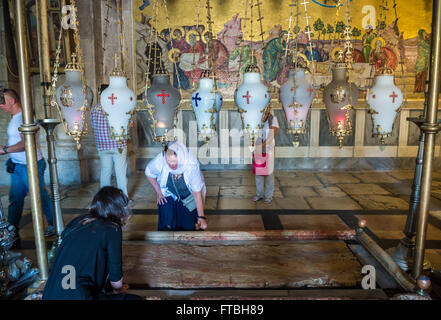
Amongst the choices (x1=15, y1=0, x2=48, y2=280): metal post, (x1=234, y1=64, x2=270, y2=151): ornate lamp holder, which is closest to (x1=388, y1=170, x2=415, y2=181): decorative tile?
(x1=234, y1=64, x2=270, y2=151): ornate lamp holder

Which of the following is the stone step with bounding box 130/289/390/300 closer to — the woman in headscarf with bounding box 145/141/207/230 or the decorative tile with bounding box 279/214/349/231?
the woman in headscarf with bounding box 145/141/207/230

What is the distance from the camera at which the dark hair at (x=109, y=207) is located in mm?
1903

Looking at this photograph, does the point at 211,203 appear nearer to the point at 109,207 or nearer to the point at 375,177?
the point at 109,207

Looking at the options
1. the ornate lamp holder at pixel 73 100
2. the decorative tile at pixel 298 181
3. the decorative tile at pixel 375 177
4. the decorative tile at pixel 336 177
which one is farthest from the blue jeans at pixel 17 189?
the decorative tile at pixel 375 177

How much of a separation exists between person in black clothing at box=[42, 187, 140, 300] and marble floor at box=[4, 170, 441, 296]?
0.69 m

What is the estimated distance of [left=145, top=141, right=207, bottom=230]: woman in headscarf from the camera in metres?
3.05

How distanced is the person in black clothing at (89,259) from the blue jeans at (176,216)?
4.20ft

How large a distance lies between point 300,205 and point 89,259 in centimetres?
372

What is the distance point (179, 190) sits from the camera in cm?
316

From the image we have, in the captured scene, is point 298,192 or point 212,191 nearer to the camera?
point 298,192

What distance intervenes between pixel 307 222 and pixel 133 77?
4.81 meters

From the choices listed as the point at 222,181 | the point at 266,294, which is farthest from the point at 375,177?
the point at 266,294
